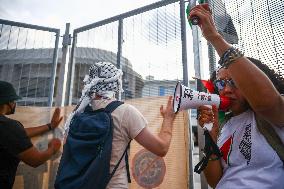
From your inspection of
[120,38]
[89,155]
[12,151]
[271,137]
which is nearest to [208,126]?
[271,137]

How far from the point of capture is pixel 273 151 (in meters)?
1.61

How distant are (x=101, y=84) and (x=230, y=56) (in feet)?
4.99

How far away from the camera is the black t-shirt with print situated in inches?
117

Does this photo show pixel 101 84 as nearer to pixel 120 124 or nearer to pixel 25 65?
pixel 120 124

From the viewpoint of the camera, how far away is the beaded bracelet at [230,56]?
1401 mm

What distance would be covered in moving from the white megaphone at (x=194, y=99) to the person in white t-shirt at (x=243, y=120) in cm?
6

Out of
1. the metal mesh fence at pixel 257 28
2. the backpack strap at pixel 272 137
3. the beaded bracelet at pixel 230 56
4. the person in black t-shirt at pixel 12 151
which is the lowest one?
the person in black t-shirt at pixel 12 151

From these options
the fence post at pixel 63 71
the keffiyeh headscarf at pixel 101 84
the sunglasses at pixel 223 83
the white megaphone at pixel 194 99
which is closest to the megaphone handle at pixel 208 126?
the white megaphone at pixel 194 99

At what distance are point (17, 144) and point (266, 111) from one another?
2650 millimetres

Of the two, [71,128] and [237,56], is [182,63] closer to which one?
[71,128]

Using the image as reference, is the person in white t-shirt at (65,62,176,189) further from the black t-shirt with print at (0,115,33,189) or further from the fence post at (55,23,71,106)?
the fence post at (55,23,71,106)

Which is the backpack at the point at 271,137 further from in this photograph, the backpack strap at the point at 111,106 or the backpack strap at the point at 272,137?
the backpack strap at the point at 111,106

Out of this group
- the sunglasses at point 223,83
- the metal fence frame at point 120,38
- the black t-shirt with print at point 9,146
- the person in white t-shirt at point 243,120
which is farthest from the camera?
the metal fence frame at point 120,38

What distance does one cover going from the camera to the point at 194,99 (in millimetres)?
2254
